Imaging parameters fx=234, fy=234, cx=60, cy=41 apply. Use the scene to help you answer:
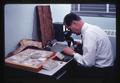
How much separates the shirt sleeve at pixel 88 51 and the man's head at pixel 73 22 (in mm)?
74

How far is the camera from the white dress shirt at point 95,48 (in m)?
1.39

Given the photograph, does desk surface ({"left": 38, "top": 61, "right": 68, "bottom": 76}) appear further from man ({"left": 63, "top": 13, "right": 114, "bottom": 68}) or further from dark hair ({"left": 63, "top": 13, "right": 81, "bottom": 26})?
dark hair ({"left": 63, "top": 13, "right": 81, "bottom": 26})

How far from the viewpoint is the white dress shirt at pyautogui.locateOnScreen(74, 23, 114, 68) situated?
139cm

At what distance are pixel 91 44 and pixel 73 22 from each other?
185 mm

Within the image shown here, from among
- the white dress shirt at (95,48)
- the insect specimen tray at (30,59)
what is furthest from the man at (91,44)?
the insect specimen tray at (30,59)

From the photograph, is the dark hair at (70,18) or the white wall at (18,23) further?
the white wall at (18,23)

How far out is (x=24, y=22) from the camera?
169 cm

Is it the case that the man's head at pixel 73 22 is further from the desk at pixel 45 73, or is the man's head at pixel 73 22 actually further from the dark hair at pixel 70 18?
the desk at pixel 45 73

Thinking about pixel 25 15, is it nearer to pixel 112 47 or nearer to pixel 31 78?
pixel 31 78

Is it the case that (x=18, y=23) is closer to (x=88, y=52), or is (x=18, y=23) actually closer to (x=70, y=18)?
(x=70, y=18)

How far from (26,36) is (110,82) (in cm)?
64

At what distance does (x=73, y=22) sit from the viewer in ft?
4.87

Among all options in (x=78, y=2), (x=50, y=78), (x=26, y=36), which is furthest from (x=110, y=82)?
(x=26, y=36)

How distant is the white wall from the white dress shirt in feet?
0.81
